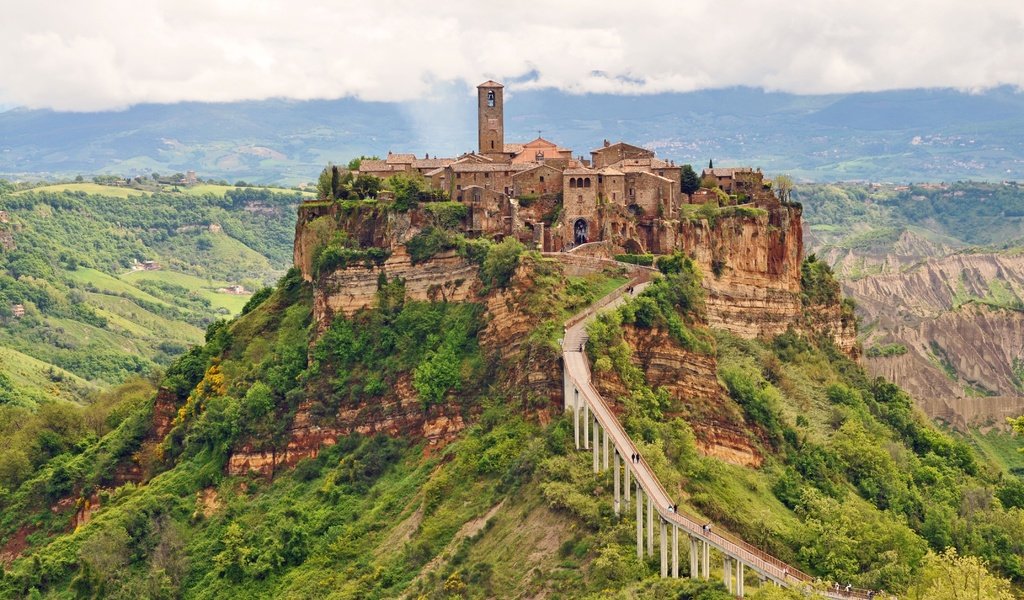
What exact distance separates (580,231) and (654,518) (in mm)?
27692

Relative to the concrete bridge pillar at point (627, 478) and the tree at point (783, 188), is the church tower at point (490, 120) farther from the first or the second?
the concrete bridge pillar at point (627, 478)

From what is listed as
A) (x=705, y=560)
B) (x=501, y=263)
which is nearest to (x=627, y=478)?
(x=705, y=560)

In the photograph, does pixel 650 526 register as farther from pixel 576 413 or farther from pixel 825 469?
pixel 825 469

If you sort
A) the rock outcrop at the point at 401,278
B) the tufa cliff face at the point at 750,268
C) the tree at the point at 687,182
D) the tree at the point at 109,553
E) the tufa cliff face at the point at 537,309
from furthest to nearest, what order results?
the tree at the point at 687,182 < the tufa cliff face at the point at 750,268 < the tree at the point at 109,553 < the rock outcrop at the point at 401,278 < the tufa cliff face at the point at 537,309

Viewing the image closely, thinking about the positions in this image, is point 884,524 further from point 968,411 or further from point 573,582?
point 968,411

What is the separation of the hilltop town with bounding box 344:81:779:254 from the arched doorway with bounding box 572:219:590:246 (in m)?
0.05

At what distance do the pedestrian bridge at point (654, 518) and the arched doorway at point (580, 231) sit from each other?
16826 mm

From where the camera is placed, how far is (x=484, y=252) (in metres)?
79.8

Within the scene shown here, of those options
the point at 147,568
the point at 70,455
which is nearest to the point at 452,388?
the point at 147,568

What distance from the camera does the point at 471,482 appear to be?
226 feet

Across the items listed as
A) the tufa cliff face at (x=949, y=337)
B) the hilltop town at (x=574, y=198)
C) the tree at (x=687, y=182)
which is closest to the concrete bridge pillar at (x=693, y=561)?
the hilltop town at (x=574, y=198)

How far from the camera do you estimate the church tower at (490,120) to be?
9369cm

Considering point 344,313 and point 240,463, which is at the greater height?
point 344,313

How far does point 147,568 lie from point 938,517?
3979cm
